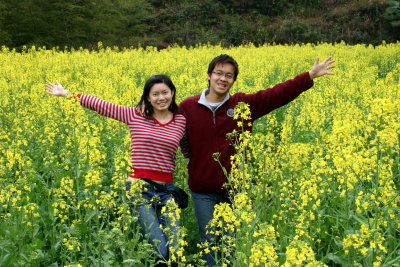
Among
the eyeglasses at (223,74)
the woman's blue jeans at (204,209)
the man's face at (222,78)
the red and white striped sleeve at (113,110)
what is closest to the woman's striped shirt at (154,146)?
the red and white striped sleeve at (113,110)

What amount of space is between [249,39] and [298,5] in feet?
29.3

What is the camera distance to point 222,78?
171 inches

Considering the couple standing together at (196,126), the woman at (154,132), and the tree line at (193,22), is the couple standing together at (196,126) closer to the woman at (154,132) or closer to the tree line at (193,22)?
the woman at (154,132)

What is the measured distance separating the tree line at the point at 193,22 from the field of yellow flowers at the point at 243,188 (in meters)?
12.3

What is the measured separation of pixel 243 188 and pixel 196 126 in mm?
1434

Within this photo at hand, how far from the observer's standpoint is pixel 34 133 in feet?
16.9

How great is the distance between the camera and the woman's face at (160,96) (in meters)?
4.38

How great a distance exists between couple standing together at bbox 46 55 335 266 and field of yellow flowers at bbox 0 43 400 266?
23 cm

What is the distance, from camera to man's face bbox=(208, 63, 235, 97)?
172 inches

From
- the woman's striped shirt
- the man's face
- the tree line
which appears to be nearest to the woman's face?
the woman's striped shirt

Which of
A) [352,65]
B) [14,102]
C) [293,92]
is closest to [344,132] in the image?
[293,92]

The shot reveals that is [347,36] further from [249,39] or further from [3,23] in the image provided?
[3,23]

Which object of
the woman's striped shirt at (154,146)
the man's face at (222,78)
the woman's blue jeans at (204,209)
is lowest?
the woman's blue jeans at (204,209)

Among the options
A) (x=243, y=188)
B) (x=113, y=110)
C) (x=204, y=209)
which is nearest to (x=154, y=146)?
(x=113, y=110)
